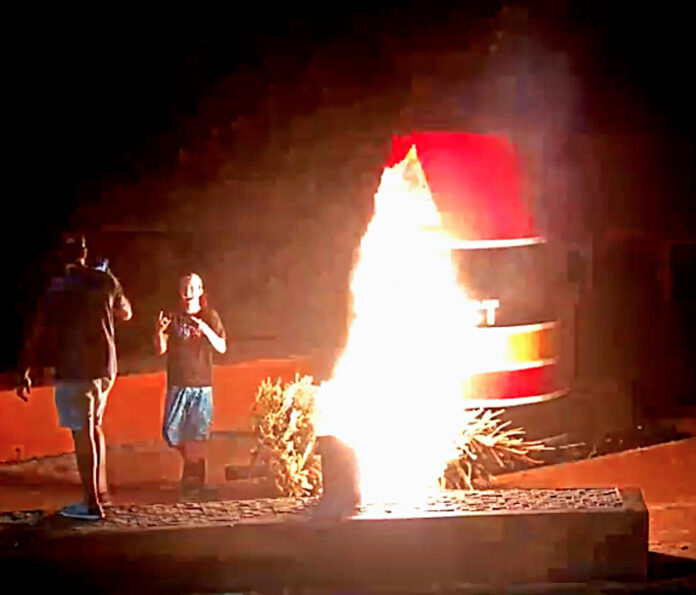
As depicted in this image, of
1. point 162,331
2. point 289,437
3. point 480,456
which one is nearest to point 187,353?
point 162,331

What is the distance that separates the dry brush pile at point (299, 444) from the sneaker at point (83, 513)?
5.23 feet

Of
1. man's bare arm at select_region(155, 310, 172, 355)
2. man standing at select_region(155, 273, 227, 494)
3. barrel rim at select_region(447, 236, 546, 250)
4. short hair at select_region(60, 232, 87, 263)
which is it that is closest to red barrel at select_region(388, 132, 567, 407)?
barrel rim at select_region(447, 236, 546, 250)

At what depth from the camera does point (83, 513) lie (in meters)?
7.16

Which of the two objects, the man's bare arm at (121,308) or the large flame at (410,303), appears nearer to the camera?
the man's bare arm at (121,308)

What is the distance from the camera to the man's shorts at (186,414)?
28.6ft

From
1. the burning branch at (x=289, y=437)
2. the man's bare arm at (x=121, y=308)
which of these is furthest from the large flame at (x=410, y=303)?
the man's bare arm at (x=121, y=308)

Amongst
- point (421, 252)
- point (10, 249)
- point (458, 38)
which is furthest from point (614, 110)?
point (10, 249)

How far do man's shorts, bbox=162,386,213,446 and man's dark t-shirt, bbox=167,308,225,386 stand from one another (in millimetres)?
57

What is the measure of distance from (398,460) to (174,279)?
603 centimetres

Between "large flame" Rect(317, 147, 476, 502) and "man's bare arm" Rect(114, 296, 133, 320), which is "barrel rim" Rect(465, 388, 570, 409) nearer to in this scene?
"large flame" Rect(317, 147, 476, 502)

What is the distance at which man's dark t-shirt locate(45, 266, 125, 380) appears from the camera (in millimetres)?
7238

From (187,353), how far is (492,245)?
3.24 m

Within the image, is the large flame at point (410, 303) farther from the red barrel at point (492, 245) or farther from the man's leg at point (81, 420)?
the man's leg at point (81, 420)

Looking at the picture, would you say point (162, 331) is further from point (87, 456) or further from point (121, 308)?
point (87, 456)
